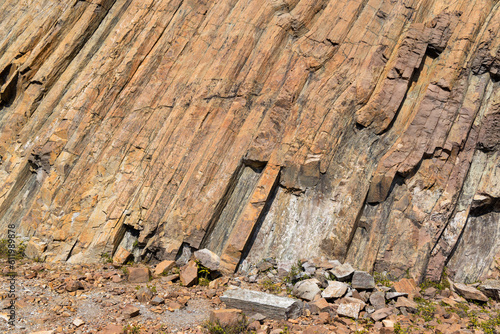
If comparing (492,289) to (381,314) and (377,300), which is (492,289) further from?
(381,314)

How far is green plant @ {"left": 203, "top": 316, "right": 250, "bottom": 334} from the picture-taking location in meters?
7.35

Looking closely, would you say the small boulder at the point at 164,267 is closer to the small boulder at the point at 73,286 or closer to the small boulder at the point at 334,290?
the small boulder at the point at 73,286

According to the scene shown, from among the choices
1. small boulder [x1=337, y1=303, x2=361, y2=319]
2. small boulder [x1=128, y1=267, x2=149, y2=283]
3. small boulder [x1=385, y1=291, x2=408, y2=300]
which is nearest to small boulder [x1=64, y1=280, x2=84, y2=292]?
small boulder [x1=128, y1=267, x2=149, y2=283]

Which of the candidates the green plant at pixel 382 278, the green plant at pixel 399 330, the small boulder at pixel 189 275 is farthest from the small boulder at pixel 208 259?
the green plant at pixel 399 330

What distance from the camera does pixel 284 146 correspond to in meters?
11.2

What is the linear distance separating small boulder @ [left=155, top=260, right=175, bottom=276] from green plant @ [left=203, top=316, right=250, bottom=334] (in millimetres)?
2750

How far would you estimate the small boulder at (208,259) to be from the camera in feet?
32.4

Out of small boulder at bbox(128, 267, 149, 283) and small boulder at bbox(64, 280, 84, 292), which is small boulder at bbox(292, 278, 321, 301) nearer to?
small boulder at bbox(128, 267, 149, 283)

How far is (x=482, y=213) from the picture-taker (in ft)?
36.6

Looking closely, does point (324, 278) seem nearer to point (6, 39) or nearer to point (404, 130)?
point (404, 130)

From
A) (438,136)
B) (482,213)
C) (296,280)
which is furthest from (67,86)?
(482,213)

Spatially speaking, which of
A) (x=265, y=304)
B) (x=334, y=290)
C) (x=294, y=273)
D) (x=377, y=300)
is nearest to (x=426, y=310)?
(x=377, y=300)

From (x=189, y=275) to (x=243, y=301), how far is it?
188cm

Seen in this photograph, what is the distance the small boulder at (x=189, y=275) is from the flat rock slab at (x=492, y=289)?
7.71 m
